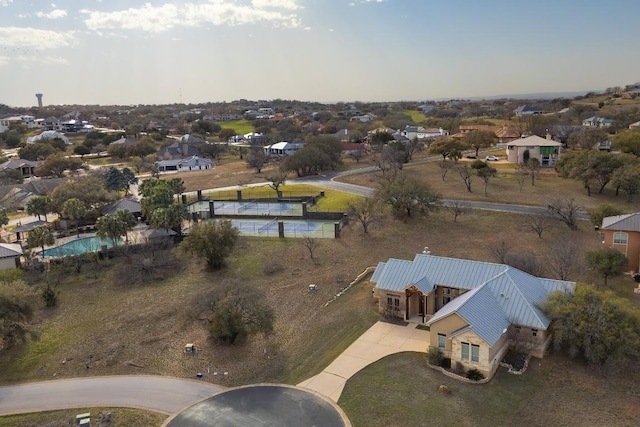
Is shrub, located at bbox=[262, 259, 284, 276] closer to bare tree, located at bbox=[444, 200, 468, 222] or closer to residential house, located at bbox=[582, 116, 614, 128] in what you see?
bare tree, located at bbox=[444, 200, 468, 222]

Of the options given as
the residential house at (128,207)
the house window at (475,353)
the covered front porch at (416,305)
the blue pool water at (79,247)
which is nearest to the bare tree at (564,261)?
the covered front porch at (416,305)

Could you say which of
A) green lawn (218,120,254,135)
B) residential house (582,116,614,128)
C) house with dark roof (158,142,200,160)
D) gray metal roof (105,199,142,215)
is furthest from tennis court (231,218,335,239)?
green lawn (218,120,254,135)

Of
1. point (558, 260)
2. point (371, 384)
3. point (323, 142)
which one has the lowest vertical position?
point (371, 384)

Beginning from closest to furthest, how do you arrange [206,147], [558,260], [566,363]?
[566,363], [558,260], [206,147]

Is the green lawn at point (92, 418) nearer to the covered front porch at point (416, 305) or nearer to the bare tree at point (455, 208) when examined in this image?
the covered front porch at point (416, 305)

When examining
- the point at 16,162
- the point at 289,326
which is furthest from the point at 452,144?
the point at 16,162

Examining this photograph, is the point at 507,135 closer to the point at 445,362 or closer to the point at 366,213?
the point at 366,213

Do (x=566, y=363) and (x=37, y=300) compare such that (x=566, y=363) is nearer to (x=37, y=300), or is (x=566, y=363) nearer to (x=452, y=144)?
(x=37, y=300)
